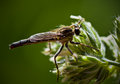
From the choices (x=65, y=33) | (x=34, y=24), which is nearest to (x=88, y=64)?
(x=65, y=33)

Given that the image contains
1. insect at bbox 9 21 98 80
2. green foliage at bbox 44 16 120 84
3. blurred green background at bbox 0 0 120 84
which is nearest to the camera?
green foliage at bbox 44 16 120 84

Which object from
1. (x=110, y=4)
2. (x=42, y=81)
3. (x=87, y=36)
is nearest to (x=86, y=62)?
(x=87, y=36)

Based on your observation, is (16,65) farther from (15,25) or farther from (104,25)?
(104,25)

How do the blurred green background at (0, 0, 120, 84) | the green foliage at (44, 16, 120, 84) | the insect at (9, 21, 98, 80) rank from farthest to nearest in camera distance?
1. the blurred green background at (0, 0, 120, 84)
2. the insect at (9, 21, 98, 80)
3. the green foliage at (44, 16, 120, 84)

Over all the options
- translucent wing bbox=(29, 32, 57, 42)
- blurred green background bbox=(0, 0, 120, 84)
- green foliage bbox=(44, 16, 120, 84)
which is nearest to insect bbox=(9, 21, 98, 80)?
translucent wing bbox=(29, 32, 57, 42)

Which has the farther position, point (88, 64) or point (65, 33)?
point (65, 33)

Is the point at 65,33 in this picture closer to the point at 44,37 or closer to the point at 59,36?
the point at 59,36

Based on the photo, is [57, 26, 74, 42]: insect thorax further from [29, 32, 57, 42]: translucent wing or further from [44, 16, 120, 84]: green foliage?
[44, 16, 120, 84]: green foliage

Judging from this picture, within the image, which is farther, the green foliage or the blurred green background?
the blurred green background

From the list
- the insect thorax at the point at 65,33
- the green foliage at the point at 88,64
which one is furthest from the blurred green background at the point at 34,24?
the green foliage at the point at 88,64
